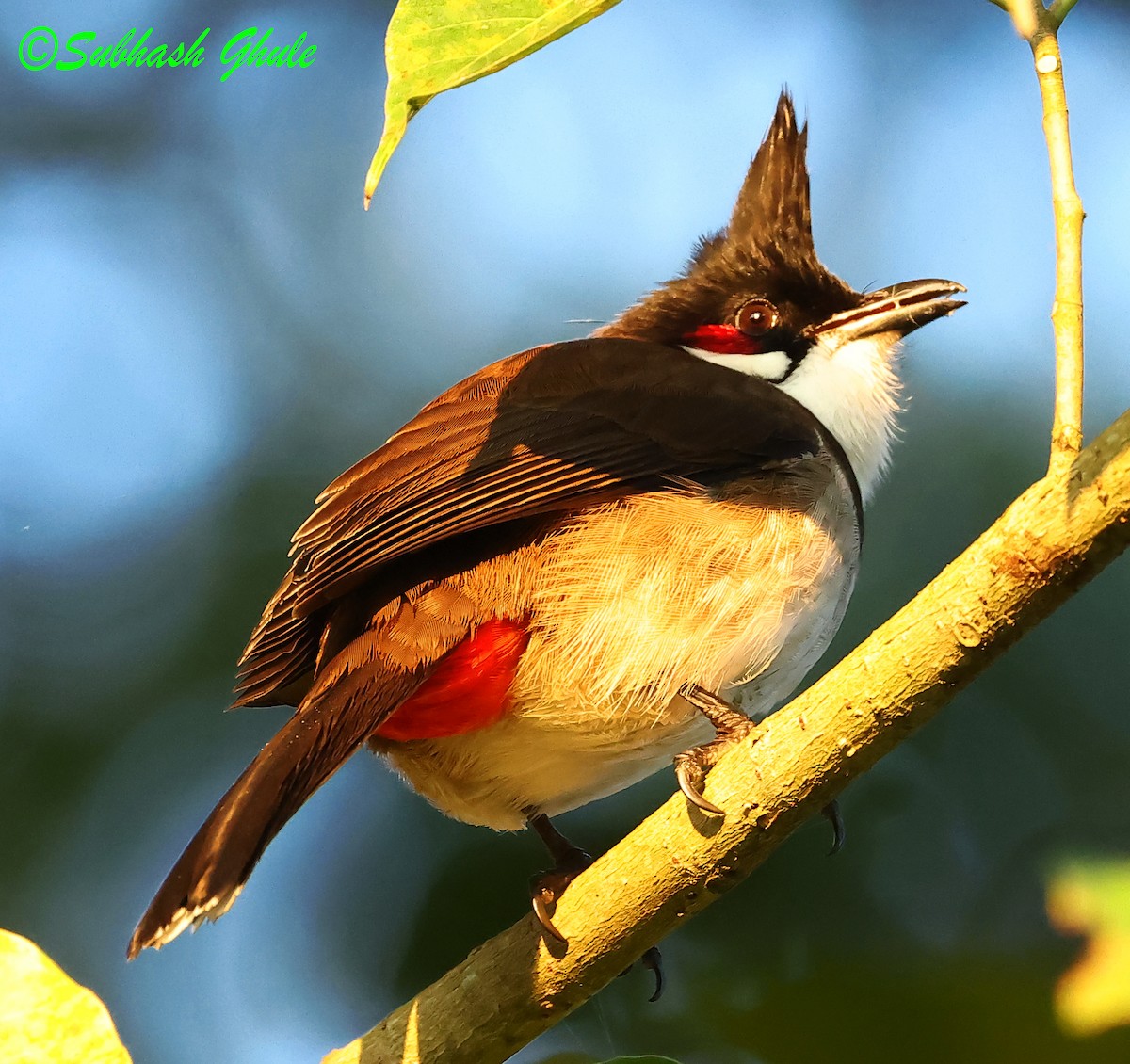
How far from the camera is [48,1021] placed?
1.20m

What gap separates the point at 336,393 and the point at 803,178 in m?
2.42

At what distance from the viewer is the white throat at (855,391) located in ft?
8.83

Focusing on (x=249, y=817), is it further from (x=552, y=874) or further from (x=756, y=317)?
(x=756, y=317)

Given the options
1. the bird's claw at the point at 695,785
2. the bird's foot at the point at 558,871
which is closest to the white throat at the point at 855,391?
the bird's foot at the point at 558,871

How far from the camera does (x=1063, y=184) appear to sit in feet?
4.08

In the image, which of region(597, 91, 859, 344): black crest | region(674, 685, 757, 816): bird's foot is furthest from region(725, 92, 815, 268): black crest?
region(674, 685, 757, 816): bird's foot

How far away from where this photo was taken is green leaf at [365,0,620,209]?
1.23 meters

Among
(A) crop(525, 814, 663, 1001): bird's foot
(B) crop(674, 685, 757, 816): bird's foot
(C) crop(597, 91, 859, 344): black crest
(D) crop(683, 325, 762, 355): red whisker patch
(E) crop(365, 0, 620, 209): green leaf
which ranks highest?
(E) crop(365, 0, 620, 209): green leaf

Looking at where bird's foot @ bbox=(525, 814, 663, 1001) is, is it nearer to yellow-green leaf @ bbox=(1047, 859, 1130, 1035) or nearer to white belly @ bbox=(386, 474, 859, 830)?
white belly @ bbox=(386, 474, 859, 830)

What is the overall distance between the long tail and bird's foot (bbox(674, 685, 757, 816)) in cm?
46

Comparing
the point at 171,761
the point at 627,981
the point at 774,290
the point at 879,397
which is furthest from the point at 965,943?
the point at 171,761

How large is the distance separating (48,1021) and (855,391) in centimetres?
196

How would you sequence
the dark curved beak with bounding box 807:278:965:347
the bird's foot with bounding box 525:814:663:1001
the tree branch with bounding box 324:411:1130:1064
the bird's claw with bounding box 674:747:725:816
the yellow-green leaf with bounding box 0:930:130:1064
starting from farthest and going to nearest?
the dark curved beak with bounding box 807:278:965:347 → the bird's foot with bounding box 525:814:663:1001 → the bird's claw with bounding box 674:747:725:816 → the tree branch with bounding box 324:411:1130:1064 → the yellow-green leaf with bounding box 0:930:130:1064

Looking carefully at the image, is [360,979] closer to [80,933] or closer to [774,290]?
[80,933]
